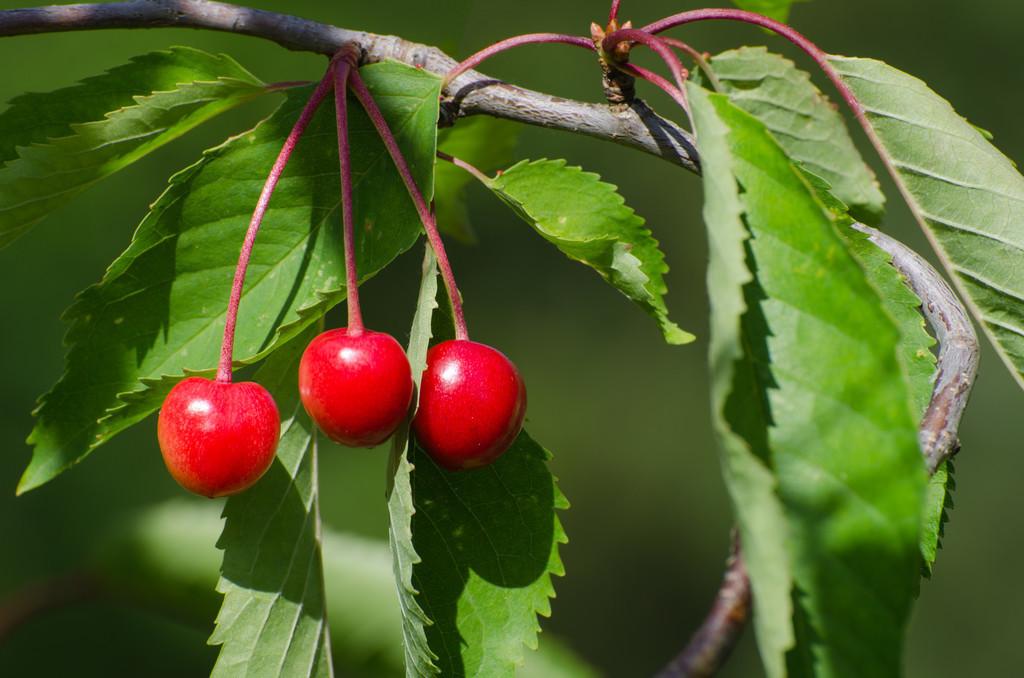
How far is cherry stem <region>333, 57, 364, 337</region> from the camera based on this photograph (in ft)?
3.21

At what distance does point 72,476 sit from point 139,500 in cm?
20

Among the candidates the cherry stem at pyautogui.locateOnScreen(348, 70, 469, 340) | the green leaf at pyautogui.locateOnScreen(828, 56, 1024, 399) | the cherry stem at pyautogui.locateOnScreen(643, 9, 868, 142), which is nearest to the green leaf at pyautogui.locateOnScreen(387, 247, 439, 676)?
the cherry stem at pyautogui.locateOnScreen(348, 70, 469, 340)

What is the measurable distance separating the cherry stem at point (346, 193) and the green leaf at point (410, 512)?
6 centimetres

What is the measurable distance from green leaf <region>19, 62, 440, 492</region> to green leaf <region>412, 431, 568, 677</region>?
0.22 m

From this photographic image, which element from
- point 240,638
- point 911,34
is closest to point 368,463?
point 240,638

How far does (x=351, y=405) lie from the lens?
0.93 meters

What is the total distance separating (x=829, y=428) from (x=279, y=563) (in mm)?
627

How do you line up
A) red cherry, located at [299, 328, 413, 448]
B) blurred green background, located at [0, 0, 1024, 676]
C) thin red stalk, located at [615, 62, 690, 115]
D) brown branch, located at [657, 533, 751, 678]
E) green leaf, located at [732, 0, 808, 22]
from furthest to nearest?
blurred green background, located at [0, 0, 1024, 676]
brown branch, located at [657, 533, 751, 678]
green leaf, located at [732, 0, 808, 22]
thin red stalk, located at [615, 62, 690, 115]
red cherry, located at [299, 328, 413, 448]

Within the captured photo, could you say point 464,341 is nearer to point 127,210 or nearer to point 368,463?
point 127,210

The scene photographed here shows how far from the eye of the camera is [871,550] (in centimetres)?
75

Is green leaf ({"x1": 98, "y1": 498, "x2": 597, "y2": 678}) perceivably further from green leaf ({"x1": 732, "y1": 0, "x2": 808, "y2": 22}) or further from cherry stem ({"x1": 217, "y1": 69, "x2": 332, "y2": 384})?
green leaf ({"x1": 732, "y1": 0, "x2": 808, "y2": 22})

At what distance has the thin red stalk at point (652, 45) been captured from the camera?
975 millimetres

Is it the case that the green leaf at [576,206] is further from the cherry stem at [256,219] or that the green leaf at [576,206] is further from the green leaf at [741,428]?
the green leaf at [741,428]

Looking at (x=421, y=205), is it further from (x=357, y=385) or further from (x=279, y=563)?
(x=279, y=563)
